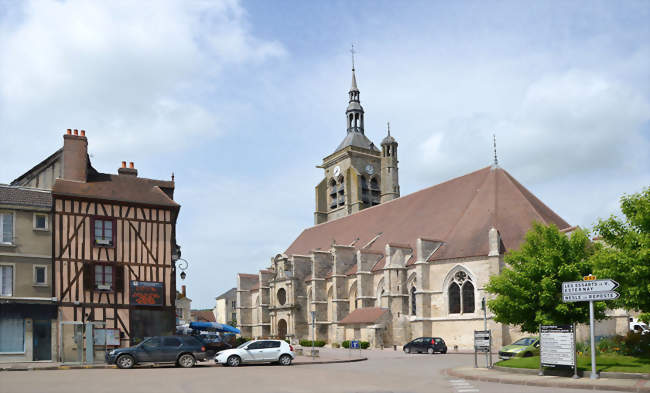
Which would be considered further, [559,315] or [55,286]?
[55,286]

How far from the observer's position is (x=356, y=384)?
14.5 metres

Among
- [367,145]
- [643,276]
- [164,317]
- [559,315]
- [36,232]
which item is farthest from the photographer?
[367,145]

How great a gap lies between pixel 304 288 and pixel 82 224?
85.6 feet

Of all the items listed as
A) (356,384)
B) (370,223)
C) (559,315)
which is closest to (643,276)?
(559,315)

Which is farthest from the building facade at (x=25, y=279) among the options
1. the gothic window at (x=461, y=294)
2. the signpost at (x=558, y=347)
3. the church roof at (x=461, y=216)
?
the gothic window at (x=461, y=294)

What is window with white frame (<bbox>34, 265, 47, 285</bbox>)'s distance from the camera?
24234mm

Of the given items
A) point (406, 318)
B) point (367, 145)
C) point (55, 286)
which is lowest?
point (406, 318)

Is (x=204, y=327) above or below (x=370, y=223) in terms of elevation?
below

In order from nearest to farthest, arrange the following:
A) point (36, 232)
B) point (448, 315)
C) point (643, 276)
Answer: point (643, 276)
point (36, 232)
point (448, 315)

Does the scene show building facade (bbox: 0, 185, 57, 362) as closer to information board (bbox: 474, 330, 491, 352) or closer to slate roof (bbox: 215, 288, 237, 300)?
information board (bbox: 474, 330, 491, 352)

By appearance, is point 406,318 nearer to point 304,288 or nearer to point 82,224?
point 304,288

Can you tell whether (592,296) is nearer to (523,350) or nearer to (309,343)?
(523,350)

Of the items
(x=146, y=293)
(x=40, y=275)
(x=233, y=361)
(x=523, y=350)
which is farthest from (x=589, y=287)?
(x=40, y=275)

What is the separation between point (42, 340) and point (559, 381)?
61.1 ft
